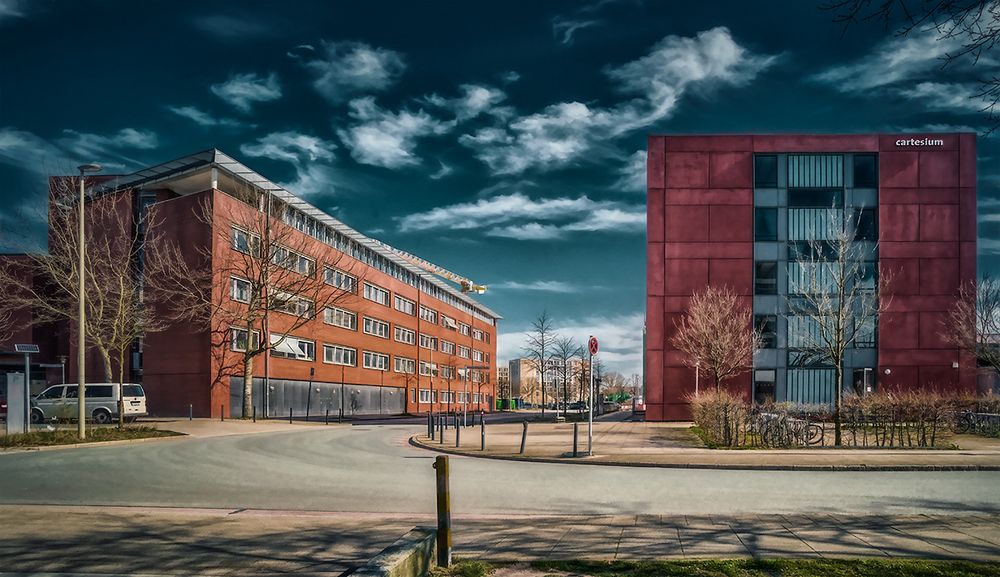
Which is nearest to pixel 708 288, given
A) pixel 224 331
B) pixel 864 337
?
pixel 864 337

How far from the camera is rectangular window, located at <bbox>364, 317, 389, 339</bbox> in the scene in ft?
237

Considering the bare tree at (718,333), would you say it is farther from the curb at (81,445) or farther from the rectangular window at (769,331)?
the curb at (81,445)

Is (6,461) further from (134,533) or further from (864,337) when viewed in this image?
(864,337)

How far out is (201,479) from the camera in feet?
51.3

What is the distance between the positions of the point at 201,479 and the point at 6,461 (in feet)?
22.9

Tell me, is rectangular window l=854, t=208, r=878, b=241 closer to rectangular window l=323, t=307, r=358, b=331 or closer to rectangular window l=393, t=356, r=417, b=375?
rectangular window l=323, t=307, r=358, b=331

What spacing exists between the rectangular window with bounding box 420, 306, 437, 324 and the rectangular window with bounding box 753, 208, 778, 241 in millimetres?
47482

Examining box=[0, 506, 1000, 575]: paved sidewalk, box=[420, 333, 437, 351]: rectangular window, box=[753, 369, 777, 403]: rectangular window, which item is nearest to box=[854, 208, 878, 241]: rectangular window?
box=[753, 369, 777, 403]: rectangular window

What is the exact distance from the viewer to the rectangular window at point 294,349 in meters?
55.3

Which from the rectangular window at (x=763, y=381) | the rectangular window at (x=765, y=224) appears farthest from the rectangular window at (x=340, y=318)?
the rectangular window at (x=765, y=224)

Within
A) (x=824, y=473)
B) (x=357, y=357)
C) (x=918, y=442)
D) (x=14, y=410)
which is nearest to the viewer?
(x=824, y=473)

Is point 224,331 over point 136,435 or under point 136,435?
over

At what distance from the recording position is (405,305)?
83812mm

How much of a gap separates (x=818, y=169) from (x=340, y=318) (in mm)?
37783
